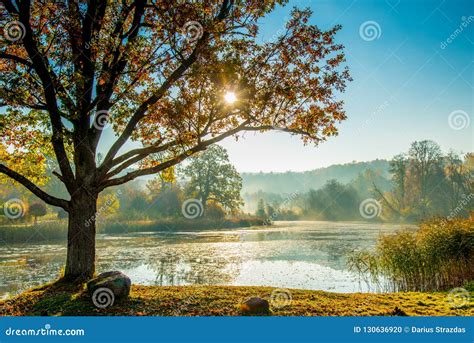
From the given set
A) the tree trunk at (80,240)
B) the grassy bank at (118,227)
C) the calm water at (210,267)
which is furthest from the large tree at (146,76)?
the grassy bank at (118,227)

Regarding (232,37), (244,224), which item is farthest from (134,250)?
(244,224)

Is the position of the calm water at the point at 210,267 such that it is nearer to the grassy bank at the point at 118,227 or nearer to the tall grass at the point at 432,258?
the tall grass at the point at 432,258

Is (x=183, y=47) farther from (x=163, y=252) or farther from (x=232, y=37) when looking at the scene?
(x=163, y=252)

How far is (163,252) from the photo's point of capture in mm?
20297

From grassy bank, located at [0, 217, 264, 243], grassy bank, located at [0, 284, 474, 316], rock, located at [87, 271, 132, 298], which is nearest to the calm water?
grassy bank, located at [0, 284, 474, 316]

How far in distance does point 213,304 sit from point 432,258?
24.2 ft

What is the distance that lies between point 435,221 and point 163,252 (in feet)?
46.9

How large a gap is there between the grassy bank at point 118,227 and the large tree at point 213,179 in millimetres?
3886

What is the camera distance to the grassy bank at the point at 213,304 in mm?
7000

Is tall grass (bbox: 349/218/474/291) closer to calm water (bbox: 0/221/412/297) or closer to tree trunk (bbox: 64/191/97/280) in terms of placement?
calm water (bbox: 0/221/412/297)

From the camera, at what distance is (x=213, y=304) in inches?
299

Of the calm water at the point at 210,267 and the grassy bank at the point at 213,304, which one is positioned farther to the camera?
the calm water at the point at 210,267

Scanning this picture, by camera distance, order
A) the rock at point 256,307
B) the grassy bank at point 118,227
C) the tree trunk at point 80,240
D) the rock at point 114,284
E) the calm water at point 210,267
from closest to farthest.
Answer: the rock at point 256,307
the rock at point 114,284
the tree trunk at point 80,240
the calm water at point 210,267
the grassy bank at point 118,227

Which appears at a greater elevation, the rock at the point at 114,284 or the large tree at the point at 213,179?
the large tree at the point at 213,179
